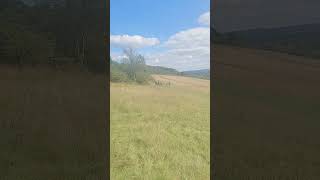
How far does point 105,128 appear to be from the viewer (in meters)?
2.96

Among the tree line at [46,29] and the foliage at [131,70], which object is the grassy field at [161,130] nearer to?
the foliage at [131,70]

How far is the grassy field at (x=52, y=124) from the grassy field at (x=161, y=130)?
0.78 feet

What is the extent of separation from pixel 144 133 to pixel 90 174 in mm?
787
